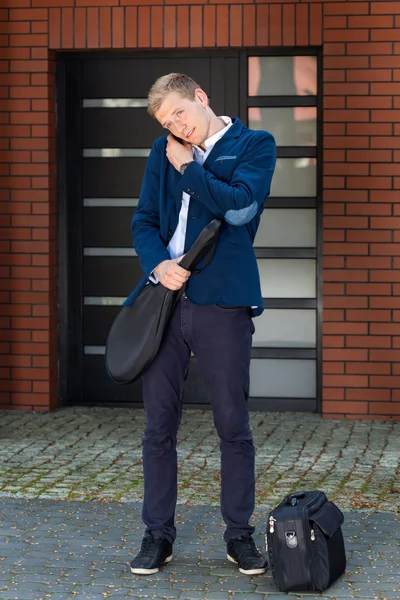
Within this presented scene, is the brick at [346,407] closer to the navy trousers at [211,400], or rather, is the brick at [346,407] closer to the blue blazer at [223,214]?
the navy trousers at [211,400]

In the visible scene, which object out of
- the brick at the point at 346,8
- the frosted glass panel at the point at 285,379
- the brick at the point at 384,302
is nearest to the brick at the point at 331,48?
the brick at the point at 346,8

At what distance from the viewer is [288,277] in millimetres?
8633

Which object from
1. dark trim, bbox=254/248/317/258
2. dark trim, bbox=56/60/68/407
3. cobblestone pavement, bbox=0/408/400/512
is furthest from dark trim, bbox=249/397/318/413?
dark trim, bbox=56/60/68/407

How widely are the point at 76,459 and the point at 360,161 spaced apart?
116 inches

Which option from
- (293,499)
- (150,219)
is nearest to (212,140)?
(150,219)

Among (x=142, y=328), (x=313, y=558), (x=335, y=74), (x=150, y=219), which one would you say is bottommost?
(x=313, y=558)

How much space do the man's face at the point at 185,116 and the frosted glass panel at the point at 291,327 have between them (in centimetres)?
410

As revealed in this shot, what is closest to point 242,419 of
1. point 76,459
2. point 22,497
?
point 22,497

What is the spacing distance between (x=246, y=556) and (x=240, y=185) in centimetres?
148

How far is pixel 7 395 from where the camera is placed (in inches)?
342

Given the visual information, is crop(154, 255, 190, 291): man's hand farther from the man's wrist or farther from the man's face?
the man's face

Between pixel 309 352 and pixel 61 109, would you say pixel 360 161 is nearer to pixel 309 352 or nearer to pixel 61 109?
pixel 309 352

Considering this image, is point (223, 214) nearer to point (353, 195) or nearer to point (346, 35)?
point (353, 195)

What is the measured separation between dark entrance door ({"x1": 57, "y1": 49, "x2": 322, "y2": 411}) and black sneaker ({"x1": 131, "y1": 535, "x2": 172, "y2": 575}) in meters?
3.92
